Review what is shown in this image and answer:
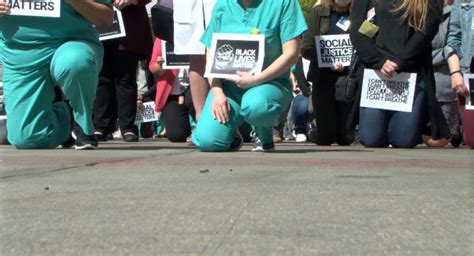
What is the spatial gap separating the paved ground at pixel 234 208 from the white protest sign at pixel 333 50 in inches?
154

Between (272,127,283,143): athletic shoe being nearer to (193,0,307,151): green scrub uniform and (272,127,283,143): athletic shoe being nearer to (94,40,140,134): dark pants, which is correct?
(94,40,140,134): dark pants

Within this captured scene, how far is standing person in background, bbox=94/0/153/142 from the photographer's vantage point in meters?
9.93

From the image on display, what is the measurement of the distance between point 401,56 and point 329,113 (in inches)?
58.0

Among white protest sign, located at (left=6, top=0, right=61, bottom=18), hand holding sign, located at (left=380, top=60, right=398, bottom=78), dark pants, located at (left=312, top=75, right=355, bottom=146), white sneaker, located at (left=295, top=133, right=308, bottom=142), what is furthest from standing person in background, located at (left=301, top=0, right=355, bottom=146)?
white protest sign, located at (left=6, top=0, right=61, bottom=18)

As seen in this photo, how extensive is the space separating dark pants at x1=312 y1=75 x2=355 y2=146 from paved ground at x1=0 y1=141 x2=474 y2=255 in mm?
4013

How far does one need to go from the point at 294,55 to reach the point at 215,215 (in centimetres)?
357

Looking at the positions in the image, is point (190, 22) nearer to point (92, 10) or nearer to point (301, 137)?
point (92, 10)

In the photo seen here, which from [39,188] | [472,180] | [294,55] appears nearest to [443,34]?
[294,55]

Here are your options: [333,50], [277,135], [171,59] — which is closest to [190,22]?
[171,59]

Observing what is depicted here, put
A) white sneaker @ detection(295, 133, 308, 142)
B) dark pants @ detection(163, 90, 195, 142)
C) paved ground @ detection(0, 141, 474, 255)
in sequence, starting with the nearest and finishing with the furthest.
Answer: paved ground @ detection(0, 141, 474, 255) < dark pants @ detection(163, 90, 195, 142) < white sneaker @ detection(295, 133, 308, 142)

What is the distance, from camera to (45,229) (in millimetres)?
3062

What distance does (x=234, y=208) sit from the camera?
11.5 ft

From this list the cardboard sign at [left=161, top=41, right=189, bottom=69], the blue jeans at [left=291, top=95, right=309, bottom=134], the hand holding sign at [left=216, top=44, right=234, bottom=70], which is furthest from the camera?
the blue jeans at [left=291, top=95, right=309, bottom=134]

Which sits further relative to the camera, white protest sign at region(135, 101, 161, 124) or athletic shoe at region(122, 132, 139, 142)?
white protest sign at region(135, 101, 161, 124)
